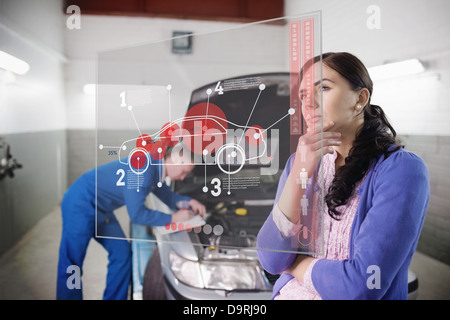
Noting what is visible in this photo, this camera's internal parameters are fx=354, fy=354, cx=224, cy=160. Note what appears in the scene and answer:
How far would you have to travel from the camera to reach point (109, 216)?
1754 millimetres

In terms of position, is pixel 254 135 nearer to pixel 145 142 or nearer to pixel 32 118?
pixel 145 142

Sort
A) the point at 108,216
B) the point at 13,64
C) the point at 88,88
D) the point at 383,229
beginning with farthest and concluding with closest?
the point at 13,64 → the point at 88,88 → the point at 108,216 → the point at 383,229

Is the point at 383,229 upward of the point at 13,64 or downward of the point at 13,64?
downward

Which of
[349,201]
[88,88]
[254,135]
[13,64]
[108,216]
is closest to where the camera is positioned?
[349,201]

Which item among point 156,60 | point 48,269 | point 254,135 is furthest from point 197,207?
point 48,269

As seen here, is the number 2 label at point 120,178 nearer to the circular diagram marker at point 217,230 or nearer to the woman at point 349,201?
the circular diagram marker at point 217,230

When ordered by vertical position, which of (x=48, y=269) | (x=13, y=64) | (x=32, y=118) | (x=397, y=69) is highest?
(x=13, y=64)

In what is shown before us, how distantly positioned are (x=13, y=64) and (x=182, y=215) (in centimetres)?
155

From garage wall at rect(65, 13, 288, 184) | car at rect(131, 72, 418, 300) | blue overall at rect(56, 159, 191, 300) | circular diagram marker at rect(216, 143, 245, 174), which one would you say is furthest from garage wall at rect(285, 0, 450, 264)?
blue overall at rect(56, 159, 191, 300)

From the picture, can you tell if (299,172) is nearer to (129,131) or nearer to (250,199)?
(250,199)

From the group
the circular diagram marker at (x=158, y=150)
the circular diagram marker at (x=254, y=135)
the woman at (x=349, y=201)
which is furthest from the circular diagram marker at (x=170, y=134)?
the woman at (x=349, y=201)

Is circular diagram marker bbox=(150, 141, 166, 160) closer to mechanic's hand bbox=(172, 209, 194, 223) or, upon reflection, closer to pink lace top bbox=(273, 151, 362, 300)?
mechanic's hand bbox=(172, 209, 194, 223)

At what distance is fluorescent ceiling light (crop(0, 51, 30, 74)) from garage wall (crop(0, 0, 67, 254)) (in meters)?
0.03
